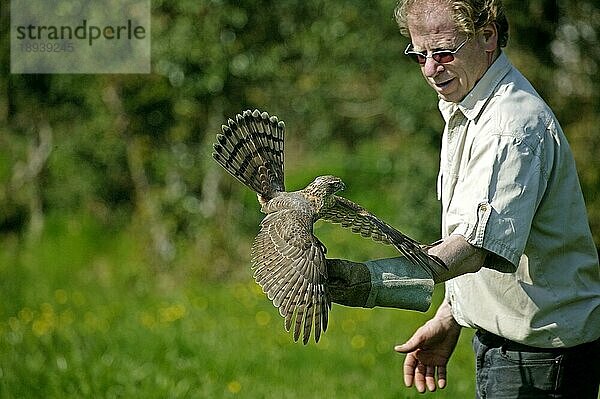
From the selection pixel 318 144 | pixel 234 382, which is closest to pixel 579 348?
pixel 234 382

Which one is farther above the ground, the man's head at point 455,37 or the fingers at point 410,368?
the man's head at point 455,37

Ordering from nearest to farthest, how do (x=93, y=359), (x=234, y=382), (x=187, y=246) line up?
(x=234, y=382) → (x=93, y=359) → (x=187, y=246)

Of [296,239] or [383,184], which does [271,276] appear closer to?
[296,239]

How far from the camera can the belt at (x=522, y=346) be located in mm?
3123

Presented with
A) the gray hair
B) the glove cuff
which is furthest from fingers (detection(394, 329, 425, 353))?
the gray hair

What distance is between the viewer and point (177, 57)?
8.83m

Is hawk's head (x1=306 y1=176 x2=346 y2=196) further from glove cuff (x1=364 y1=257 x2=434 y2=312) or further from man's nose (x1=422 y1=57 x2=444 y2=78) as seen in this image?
man's nose (x1=422 y1=57 x2=444 y2=78)

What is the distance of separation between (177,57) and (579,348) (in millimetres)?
6307

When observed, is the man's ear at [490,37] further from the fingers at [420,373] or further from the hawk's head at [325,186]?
the fingers at [420,373]

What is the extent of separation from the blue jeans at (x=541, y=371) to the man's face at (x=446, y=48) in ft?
2.87

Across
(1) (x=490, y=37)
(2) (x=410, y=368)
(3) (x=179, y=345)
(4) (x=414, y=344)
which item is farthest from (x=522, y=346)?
(3) (x=179, y=345)

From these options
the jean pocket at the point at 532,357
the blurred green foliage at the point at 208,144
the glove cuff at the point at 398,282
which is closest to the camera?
the glove cuff at the point at 398,282

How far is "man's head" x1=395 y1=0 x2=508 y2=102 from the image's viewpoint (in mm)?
2826

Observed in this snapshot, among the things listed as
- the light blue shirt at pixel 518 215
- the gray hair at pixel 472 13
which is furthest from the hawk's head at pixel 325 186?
the gray hair at pixel 472 13
